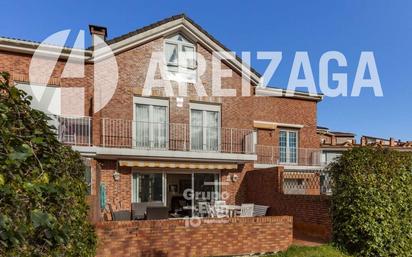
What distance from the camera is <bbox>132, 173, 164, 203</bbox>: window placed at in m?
22.2

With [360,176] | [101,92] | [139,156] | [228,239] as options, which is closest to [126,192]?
[139,156]

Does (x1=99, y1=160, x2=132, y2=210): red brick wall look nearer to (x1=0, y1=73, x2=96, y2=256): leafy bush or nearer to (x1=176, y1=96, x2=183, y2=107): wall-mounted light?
(x1=176, y1=96, x2=183, y2=107): wall-mounted light

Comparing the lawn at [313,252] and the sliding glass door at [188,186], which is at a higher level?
the sliding glass door at [188,186]

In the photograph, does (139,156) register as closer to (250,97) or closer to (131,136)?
(131,136)

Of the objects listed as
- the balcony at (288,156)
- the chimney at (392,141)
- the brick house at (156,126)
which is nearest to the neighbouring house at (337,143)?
the chimney at (392,141)

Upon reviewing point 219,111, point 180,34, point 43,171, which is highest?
point 180,34

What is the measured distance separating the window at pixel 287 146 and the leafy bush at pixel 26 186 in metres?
28.2

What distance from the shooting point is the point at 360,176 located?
13.2 metres

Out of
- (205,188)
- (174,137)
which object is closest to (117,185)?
(174,137)

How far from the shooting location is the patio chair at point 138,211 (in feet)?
65.2

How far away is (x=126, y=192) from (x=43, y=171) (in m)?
19.1

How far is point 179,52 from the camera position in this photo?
2444 centimetres

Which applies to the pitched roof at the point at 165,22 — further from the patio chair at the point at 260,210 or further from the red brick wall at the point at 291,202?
the patio chair at the point at 260,210

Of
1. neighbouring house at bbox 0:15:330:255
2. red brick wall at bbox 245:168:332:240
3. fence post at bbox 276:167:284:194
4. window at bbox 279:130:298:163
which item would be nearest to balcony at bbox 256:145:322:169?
window at bbox 279:130:298:163
